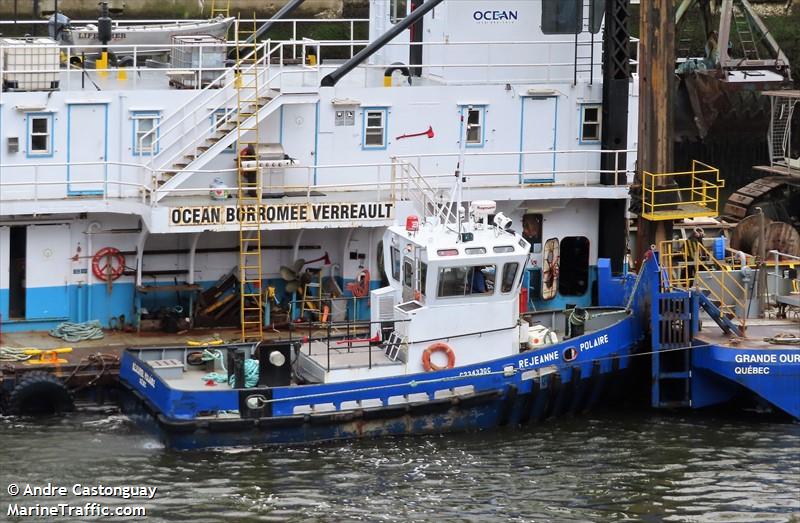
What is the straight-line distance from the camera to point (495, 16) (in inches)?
1414

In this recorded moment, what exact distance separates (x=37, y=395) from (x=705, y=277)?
11708 mm

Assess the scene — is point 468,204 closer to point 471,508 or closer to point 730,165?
point 471,508

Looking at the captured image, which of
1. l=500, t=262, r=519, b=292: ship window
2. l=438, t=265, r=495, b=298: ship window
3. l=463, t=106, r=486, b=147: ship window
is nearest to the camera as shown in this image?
l=438, t=265, r=495, b=298: ship window

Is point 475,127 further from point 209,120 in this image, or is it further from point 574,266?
point 209,120

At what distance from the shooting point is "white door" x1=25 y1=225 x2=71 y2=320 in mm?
32812

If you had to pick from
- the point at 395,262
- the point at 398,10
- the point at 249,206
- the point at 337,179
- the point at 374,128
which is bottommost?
the point at 395,262

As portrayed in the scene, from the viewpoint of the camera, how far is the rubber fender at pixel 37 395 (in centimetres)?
3053

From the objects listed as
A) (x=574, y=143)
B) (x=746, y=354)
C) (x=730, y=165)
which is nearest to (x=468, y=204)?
(x=574, y=143)

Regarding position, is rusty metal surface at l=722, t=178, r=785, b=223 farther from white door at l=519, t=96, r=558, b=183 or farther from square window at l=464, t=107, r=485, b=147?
square window at l=464, t=107, r=485, b=147

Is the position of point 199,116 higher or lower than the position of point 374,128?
higher

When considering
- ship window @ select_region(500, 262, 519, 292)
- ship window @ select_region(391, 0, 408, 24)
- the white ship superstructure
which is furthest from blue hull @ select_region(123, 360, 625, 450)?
ship window @ select_region(391, 0, 408, 24)

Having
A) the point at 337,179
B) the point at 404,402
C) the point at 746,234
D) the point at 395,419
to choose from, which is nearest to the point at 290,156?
the point at 337,179

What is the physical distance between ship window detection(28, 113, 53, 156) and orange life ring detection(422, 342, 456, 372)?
765 centimetres

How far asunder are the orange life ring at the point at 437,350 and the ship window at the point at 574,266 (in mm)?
5495
